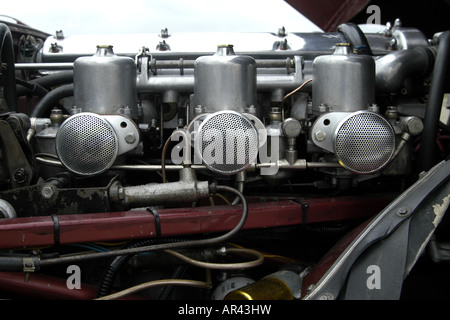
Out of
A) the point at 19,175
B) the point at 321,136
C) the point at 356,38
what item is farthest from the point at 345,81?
the point at 19,175

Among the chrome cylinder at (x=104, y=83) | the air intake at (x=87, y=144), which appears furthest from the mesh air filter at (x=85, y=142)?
the chrome cylinder at (x=104, y=83)

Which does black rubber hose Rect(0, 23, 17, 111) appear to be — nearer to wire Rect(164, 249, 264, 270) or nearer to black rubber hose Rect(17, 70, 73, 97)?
black rubber hose Rect(17, 70, 73, 97)

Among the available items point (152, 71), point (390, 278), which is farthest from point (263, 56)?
point (390, 278)

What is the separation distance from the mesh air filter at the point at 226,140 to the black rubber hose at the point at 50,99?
0.79 m

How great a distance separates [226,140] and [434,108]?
32.7 inches

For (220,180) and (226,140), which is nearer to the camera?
(226,140)

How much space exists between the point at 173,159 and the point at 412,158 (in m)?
0.97

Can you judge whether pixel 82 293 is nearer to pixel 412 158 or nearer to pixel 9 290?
pixel 9 290

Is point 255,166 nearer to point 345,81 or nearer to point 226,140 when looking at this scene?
point 226,140

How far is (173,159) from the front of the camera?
1.78m

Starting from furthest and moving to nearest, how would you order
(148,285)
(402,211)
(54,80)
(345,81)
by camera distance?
(54,80) → (345,81) → (148,285) → (402,211)

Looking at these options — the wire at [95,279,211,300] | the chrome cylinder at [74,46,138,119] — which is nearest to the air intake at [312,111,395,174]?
the wire at [95,279,211,300]

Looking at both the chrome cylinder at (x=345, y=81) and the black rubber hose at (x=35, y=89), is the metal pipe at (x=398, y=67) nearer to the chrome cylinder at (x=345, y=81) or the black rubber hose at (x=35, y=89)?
the chrome cylinder at (x=345, y=81)

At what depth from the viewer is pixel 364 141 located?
5.32ft
